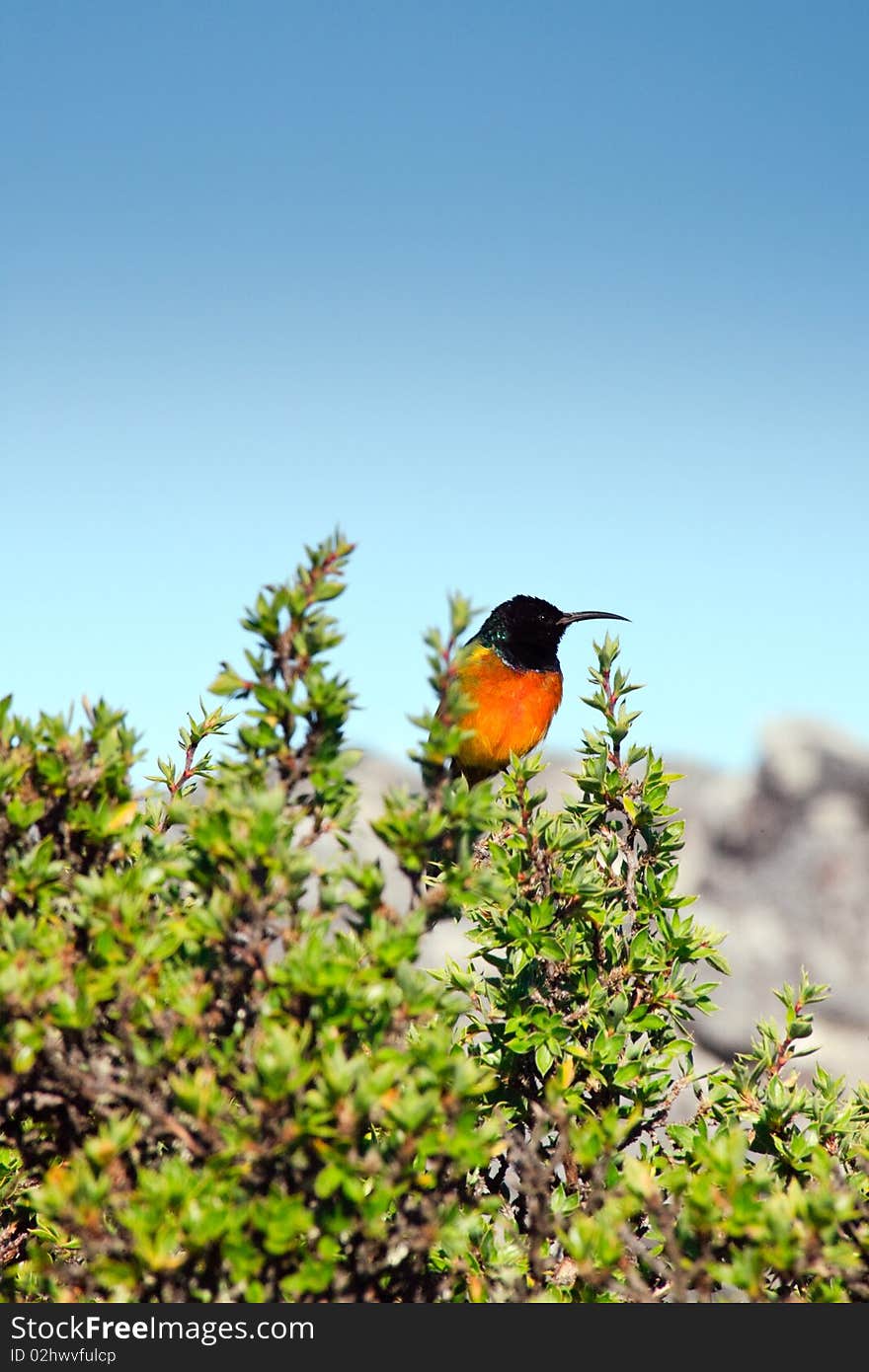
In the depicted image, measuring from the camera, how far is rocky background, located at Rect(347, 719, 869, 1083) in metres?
19.0

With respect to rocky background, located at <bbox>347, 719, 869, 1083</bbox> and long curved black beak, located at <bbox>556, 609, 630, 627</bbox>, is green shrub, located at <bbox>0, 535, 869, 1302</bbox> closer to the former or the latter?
long curved black beak, located at <bbox>556, 609, 630, 627</bbox>

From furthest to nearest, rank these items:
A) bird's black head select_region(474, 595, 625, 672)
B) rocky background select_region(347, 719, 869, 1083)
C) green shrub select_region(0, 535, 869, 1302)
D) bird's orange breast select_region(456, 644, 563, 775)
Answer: rocky background select_region(347, 719, 869, 1083)
bird's black head select_region(474, 595, 625, 672)
bird's orange breast select_region(456, 644, 563, 775)
green shrub select_region(0, 535, 869, 1302)

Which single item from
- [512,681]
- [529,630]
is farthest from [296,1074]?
[529,630]

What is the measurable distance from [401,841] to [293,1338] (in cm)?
111

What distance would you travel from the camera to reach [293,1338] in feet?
7.66

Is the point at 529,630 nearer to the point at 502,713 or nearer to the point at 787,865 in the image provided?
the point at 502,713

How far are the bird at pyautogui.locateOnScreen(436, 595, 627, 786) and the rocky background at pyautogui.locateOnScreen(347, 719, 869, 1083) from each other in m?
10.2

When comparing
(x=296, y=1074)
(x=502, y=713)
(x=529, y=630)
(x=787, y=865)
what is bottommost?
(x=296, y=1074)

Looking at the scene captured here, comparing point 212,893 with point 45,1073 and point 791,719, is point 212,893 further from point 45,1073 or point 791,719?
point 791,719

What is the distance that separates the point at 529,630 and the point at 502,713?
99 cm

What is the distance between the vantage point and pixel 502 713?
7.61 meters

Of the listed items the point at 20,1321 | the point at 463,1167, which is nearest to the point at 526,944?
the point at 463,1167

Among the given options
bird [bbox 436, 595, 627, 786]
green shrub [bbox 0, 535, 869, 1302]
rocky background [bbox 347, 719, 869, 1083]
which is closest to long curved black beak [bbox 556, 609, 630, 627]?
bird [bbox 436, 595, 627, 786]

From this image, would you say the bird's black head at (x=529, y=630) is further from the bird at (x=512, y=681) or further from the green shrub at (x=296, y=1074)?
the green shrub at (x=296, y=1074)
